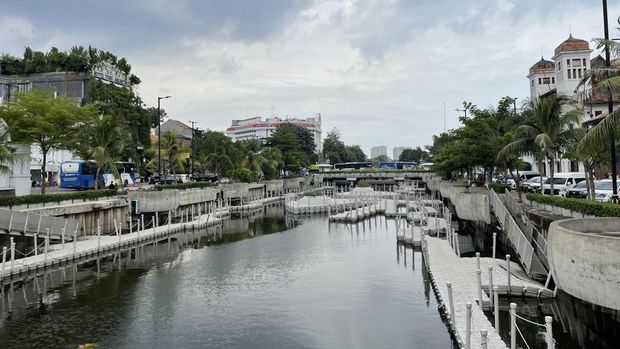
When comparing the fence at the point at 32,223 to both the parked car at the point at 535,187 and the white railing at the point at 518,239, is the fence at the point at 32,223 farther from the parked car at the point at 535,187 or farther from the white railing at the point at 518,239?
the parked car at the point at 535,187

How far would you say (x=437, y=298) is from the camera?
71.1 ft

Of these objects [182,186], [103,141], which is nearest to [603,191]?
[182,186]

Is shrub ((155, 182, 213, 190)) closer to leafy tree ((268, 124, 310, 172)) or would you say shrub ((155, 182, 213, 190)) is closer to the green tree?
the green tree

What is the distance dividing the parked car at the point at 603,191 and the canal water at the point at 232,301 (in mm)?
12978

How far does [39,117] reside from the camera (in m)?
35.9

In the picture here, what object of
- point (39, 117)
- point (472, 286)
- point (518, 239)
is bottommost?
point (472, 286)

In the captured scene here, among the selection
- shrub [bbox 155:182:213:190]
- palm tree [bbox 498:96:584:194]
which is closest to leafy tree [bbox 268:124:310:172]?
shrub [bbox 155:182:213:190]

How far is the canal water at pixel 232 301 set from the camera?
17.3 meters

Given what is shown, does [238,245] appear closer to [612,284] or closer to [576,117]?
[576,117]

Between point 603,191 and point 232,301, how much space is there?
2728 cm

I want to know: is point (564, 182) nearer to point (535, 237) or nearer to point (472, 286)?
point (535, 237)

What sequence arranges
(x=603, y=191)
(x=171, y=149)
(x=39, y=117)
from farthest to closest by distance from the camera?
(x=171, y=149) < (x=39, y=117) < (x=603, y=191)

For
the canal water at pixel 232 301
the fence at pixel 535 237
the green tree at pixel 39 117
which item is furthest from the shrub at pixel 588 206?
the green tree at pixel 39 117

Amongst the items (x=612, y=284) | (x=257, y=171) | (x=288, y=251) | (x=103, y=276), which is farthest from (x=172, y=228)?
(x=257, y=171)
